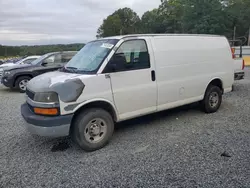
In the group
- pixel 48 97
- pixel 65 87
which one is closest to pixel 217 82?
pixel 65 87

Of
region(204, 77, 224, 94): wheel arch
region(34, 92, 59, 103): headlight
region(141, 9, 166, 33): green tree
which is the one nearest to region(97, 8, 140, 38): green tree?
region(141, 9, 166, 33): green tree

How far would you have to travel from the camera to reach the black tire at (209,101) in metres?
5.30

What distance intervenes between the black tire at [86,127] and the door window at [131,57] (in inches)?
31.4

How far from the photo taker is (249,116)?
5.11 m

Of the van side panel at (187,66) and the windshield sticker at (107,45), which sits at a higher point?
the windshield sticker at (107,45)

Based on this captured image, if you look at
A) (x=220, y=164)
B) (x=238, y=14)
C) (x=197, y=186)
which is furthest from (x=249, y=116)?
(x=238, y=14)

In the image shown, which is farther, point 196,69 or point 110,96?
point 196,69

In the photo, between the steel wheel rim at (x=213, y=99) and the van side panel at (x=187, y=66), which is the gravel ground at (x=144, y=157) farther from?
the van side panel at (x=187, y=66)

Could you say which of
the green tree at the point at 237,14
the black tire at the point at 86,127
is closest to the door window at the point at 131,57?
the black tire at the point at 86,127

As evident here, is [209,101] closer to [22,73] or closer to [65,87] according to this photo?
[65,87]

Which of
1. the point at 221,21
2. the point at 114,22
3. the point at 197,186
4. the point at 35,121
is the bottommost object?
the point at 197,186

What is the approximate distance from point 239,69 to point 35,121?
287 inches

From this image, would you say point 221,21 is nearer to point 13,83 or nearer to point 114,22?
point 114,22

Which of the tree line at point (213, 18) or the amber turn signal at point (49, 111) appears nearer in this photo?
the amber turn signal at point (49, 111)
